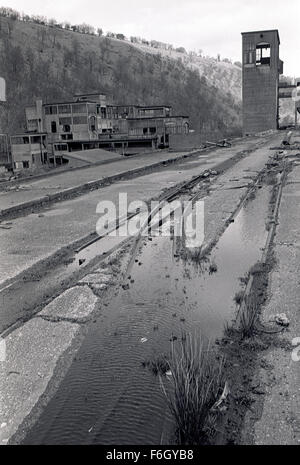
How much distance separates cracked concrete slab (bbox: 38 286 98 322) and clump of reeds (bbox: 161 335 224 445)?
5.96 ft

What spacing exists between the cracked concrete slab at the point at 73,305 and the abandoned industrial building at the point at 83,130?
150 ft

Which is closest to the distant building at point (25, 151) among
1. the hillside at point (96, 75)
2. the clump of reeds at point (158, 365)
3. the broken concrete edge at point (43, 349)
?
the hillside at point (96, 75)

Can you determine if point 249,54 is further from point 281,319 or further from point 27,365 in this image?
point 27,365

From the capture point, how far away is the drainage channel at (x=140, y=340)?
3.55m

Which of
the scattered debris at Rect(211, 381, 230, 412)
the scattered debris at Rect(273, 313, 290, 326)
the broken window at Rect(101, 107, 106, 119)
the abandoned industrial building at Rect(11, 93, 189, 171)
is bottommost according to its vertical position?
the scattered debris at Rect(211, 381, 230, 412)

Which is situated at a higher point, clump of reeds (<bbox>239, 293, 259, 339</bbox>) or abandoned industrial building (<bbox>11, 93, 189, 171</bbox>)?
abandoned industrial building (<bbox>11, 93, 189, 171</bbox>)

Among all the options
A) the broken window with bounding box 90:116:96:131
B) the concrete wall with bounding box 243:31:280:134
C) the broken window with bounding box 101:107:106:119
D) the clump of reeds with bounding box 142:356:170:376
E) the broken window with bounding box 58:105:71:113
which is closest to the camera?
the clump of reeds with bounding box 142:356:170:376

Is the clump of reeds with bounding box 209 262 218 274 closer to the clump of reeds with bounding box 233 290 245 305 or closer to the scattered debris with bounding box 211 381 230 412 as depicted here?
the clump of reeds with bounding box 233 290 245 305

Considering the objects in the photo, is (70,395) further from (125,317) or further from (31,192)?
(31,192)

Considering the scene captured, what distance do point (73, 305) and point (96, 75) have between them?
110864 millimetres

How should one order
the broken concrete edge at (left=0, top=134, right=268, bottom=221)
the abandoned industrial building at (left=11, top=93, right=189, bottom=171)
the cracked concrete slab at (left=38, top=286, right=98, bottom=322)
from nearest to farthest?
the cracked concrete slab at (left=38, top=286, right=98, bottom=322) → the broken concrete edge at (left=0, top=134, right=268, bottom=221) → the abandoned industrial building at (left=11, top=93, right=189, bottom=171)

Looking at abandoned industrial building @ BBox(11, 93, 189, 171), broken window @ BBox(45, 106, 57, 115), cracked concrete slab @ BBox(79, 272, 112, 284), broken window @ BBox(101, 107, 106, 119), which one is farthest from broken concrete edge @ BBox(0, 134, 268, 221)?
broken window @ BBox(101, 107, 106, 119)

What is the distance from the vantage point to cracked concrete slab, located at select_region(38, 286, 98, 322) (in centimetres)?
556
